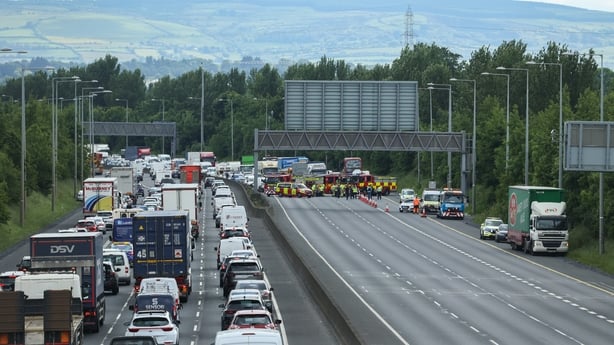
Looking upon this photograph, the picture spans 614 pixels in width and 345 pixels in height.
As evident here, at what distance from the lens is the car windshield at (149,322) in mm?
39031

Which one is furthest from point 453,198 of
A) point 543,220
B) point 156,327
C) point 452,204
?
point 156,327

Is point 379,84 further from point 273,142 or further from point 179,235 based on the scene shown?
point 179,235

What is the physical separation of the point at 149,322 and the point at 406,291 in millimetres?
20935

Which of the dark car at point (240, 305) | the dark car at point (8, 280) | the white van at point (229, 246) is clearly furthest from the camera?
the white van at point (229, 246)

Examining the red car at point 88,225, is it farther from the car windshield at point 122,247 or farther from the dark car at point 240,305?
the dark car at point 240,305

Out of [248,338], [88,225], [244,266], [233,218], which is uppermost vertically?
[248,338]

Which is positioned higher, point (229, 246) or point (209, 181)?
point (229, 246)

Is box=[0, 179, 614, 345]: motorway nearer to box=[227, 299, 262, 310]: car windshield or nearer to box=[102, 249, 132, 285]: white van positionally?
box=[102, 249, 132, 285]: white van

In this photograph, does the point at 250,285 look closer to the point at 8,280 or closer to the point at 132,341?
the point at 8,280

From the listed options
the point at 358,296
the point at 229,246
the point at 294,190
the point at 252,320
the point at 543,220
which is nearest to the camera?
the point at 252,320

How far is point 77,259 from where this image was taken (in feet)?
153

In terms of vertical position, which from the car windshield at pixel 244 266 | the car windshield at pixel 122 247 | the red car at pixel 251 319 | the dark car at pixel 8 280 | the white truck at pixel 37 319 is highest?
the white truck at pixel 37 319

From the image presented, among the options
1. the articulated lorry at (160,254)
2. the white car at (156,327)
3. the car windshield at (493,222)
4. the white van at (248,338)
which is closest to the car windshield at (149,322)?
the white car at (156,327)

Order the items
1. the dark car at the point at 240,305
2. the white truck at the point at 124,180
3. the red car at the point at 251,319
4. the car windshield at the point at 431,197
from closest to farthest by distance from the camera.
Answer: the red car at the point at 251,319, the dark car at the point at 240,305, the car windshield at the point at 431,197, the white truck at the point at 124,180
